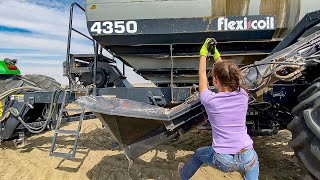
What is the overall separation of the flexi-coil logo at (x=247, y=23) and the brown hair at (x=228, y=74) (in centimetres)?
146

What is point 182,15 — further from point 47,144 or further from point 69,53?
point 47,144

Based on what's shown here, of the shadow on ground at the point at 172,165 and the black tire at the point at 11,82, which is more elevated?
the black tire at the point at 11,82

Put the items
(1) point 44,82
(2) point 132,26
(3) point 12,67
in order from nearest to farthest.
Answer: (2) point 132,26 → (3) point 12,67 → (1) point 44,82

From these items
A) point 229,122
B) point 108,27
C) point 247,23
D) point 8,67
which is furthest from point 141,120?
point 8,67

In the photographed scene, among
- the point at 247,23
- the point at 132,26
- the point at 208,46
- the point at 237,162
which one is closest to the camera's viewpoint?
the point at 237,162

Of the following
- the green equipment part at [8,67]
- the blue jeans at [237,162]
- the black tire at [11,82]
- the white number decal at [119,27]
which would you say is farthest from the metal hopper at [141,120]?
the green equipment part at [8,67]

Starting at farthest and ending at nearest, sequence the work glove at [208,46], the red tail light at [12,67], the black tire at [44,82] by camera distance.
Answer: the black tire at [44,82]
the red tail light at [12,67]
the work glove at [208,46]

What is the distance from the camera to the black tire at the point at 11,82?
5.30 metres

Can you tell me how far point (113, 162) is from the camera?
431 centimetres

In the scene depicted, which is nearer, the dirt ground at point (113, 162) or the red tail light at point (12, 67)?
the dirt ground at point (113, 162)

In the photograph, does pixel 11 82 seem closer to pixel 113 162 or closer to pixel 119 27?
pixel 113 162

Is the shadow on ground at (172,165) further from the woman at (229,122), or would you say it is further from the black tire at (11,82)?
the black tire at (11,82)

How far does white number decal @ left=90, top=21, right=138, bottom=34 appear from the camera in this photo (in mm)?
3779

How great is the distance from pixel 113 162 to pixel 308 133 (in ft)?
8.81
